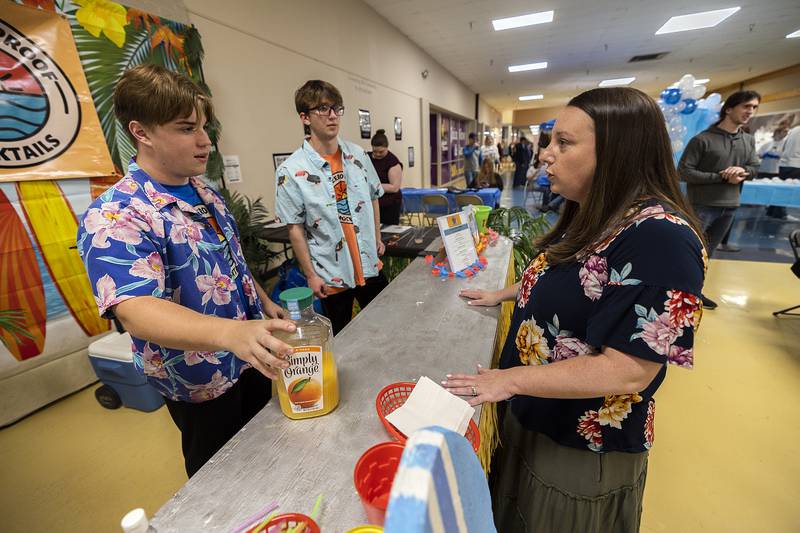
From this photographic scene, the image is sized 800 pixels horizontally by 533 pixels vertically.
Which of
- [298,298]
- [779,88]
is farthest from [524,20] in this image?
[779,88]

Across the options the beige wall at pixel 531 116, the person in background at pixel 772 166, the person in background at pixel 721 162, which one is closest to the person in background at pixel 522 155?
the person in background at pixel 772 166

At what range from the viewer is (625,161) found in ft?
2.44

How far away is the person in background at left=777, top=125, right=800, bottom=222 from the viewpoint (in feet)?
19.3

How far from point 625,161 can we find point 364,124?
4.96 metres

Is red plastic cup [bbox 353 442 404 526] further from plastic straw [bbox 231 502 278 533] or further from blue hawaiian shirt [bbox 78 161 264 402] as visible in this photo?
blue hawaiian shirt [bbox 78 161 264 402]

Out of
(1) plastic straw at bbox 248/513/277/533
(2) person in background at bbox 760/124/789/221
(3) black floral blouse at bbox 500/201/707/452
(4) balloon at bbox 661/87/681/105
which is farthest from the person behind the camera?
(2) person in background at bbox 760/124/789/221

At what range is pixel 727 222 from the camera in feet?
10.3

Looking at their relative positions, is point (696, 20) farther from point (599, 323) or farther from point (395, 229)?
point (599, 323)

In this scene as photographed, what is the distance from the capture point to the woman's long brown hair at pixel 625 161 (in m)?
0.73

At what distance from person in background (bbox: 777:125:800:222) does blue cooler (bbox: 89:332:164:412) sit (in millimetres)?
9176

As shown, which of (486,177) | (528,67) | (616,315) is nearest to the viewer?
(616,315)

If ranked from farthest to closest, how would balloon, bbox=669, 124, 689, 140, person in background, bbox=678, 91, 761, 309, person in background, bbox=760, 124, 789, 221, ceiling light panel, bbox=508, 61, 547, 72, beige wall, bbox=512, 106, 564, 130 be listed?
1. beige wall, bbox=512, 106, 564, 130
2. ceiling light panel, bbox=508, 61, 547, 72
3. person in background, bbox=760, 124, 789, 221
4. balloon, bbox=669, 124, 689, 140
5. person in background, bbox=678, 91, 761, 309

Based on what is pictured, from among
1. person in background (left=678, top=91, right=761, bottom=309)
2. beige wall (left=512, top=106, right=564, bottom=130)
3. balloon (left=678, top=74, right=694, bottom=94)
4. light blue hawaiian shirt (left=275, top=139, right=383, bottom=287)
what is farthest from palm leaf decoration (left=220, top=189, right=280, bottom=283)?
beige wall (left=512, top=106, right=564, bottom=130)

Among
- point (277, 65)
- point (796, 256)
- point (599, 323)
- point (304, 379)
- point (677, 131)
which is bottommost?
point (796, 256)
